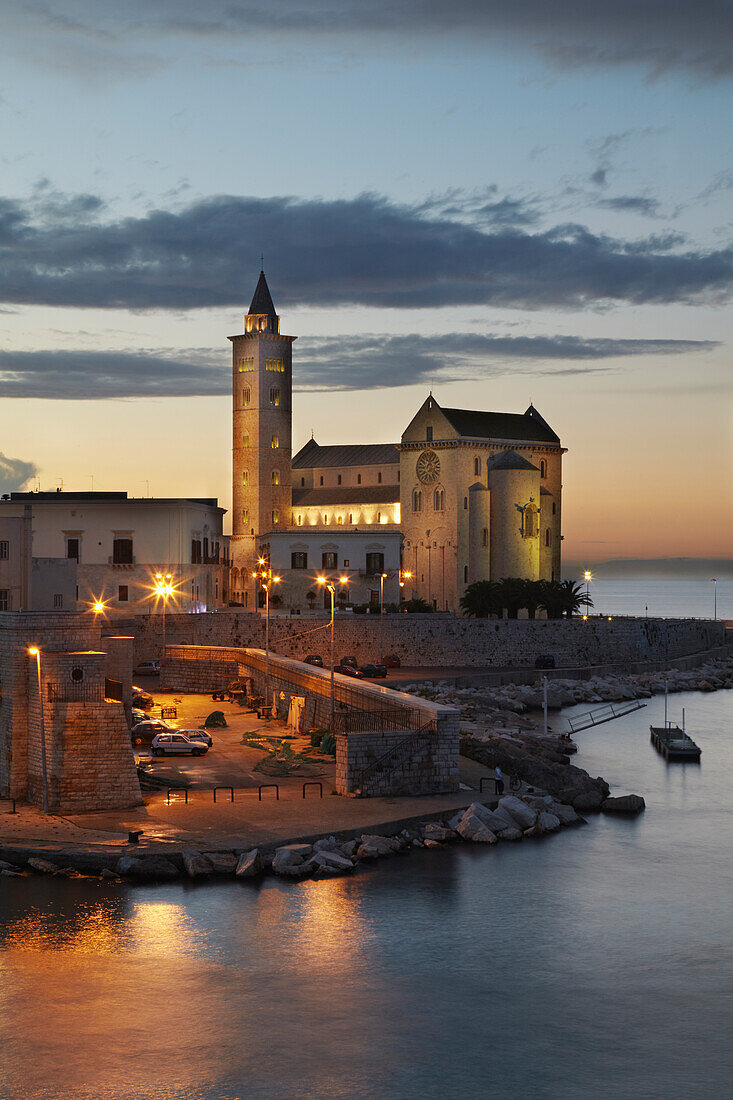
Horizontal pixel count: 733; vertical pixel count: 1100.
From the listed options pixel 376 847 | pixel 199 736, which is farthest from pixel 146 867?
pixel 199 736

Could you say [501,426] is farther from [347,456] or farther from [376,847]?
[376,847]

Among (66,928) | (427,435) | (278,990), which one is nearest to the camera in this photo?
(278,990)

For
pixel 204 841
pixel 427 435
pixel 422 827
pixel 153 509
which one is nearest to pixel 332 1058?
pixel 204 841

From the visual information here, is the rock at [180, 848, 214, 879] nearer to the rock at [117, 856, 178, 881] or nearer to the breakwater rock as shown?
the rock at [117, 856, 178, 881]

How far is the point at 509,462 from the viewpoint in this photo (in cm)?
10062

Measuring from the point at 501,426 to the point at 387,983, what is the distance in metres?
83.6

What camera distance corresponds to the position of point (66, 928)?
86.2 ft

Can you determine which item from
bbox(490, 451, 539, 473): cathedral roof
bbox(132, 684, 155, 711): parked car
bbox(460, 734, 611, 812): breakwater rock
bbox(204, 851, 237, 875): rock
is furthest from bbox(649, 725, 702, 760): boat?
bbox(490, 451, 539, 473): cathedral roof

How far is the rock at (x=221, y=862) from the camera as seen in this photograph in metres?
29.0

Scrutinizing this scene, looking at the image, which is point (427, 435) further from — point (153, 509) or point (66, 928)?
point (66, 928)

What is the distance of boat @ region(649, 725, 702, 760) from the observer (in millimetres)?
52781

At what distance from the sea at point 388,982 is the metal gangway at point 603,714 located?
27951 mm

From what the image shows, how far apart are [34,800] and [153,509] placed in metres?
52.7

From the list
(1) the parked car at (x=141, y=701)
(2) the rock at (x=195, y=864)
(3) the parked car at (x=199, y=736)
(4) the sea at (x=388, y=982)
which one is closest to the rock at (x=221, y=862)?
(2) the rock at (x=195, y=864)
